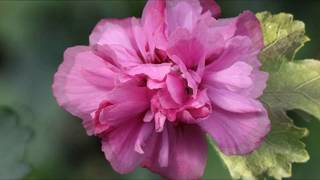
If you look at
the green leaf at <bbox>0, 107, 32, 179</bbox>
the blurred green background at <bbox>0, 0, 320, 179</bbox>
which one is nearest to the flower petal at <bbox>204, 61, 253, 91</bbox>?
the green leaf at <bbox>0, 107, 32, 179</bbox>

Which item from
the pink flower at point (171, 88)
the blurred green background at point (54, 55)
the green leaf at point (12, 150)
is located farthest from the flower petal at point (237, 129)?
the blurred green background at point (54, 55)

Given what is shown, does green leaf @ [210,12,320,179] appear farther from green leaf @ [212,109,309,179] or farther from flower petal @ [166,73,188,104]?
flower petal @ [166,73,188,104]

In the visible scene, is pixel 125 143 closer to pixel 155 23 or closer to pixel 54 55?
pixel 155 23

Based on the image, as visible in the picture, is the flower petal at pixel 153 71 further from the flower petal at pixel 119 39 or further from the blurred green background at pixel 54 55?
the blurred green background at pixel 54 55

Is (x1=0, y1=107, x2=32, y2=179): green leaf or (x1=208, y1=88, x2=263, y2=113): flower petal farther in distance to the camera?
(x1=0, y1=107, x2=32, y2=179): green leaf

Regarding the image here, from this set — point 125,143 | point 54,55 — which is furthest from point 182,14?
point 54,55

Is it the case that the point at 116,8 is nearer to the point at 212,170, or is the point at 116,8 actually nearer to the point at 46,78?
the point at 46,78
